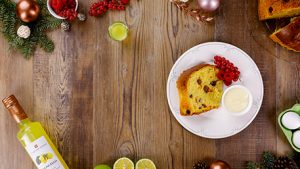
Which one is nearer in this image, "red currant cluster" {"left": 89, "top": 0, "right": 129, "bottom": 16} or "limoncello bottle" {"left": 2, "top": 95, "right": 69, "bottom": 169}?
"limoncello bottle" {"left": 2, "top": 95, "right": 69, "bottom": 169}

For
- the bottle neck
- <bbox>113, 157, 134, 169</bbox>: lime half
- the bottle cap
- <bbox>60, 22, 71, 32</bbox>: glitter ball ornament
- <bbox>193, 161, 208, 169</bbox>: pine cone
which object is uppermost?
<bbox>60, 22, 71, 32</bbox>: glitter ball ornament

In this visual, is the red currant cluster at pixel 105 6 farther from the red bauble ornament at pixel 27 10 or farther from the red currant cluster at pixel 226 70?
the red currant cluster at pixel 226 70

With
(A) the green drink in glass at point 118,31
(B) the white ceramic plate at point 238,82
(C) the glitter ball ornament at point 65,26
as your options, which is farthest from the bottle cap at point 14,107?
(B) the white ceramic plate at point 238,82

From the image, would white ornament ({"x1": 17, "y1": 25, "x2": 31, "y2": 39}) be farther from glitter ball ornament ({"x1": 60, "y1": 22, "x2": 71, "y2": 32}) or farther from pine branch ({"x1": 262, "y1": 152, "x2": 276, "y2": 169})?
pine branch ({"x1": 262, "y1": 152, "x2": 276, "y2": 169})

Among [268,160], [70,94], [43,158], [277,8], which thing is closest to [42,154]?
[43,158]

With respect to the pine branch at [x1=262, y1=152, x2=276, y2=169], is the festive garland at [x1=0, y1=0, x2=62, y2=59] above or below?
above

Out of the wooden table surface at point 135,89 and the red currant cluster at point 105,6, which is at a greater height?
the red currant cluster at point 105,6

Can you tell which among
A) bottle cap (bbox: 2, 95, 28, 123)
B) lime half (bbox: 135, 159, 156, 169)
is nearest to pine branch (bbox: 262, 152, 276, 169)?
lime half (bbox: 135, 159, 156, 169)
